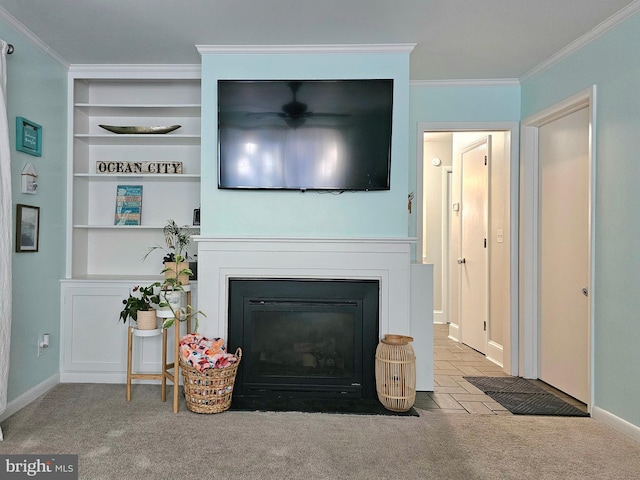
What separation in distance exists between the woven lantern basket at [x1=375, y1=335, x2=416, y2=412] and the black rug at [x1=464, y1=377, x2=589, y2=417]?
2.42ft

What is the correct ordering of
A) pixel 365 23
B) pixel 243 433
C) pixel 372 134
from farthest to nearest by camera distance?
pixel 372 134
pixel 365 23
pixel 243 433

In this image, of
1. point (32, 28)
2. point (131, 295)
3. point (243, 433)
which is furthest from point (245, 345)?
point (32, 28)

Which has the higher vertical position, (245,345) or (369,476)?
(245,345)

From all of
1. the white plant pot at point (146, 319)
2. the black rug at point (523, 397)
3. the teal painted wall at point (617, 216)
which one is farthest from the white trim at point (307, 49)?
the black rug at point (523, 397)

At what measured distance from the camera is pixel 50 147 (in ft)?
11.0

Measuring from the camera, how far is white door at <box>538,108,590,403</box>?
124 inches

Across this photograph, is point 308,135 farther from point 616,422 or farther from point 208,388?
point 616,422

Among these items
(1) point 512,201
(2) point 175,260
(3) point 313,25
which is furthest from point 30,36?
(1) point 512,201

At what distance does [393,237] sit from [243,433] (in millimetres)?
1592

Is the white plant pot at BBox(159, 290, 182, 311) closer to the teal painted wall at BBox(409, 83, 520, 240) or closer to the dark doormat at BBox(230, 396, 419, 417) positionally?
the dark doormat at BBox(230, 396, 419, 417)

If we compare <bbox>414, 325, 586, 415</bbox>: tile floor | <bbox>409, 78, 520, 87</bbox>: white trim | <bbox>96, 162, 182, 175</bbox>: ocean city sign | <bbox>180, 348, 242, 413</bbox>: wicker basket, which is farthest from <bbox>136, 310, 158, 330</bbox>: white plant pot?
<bbox>409, 78, 520, 87</bbox>: white trim

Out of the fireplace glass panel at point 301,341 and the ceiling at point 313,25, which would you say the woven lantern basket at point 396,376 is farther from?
the ceiling at point 313,25

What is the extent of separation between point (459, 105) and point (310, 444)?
9.69 ft

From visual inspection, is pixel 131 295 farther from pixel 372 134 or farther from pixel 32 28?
pixel 372 134
